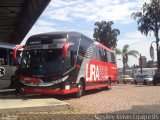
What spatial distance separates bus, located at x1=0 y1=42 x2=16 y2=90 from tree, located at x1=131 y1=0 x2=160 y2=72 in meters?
38.6

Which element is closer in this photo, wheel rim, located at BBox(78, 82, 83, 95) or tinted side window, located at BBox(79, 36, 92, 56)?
wheel rim, located at BBox(78, 82, 83, 95)

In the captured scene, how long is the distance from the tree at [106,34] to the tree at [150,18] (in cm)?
1972

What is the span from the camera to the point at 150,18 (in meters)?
58.2

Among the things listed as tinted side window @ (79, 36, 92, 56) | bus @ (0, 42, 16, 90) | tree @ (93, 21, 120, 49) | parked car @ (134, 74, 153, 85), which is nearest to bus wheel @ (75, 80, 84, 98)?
tinted side window @ (79, 36, 92, 56)

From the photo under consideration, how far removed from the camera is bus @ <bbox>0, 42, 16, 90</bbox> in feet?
65.5

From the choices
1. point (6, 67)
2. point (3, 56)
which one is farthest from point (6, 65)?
point (3, 56)

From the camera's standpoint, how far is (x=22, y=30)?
3659 centimetres

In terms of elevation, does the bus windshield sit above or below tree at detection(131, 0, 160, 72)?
below

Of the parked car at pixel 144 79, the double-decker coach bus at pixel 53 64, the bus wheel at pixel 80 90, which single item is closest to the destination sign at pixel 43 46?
the double-decker coach bus at pixel 53 64

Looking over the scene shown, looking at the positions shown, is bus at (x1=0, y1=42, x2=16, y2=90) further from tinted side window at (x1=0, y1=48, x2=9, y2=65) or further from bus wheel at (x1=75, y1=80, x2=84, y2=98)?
bus wheel at (x1=75, y1=80, x2=84, y2=98)

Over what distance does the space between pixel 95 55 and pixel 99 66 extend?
1.38 meters

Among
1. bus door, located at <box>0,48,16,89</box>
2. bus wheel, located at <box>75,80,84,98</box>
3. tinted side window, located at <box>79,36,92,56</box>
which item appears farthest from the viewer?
tinted side window, located at <box>79,36,92,56</box>

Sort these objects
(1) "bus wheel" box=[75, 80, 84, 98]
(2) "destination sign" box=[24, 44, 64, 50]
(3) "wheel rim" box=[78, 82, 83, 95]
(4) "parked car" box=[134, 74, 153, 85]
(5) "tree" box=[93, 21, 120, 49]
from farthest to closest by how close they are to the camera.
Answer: (5) "tree" box=[93, 21, 120, 49]
(4) "parked car" box=[134, 74, 153, 85]
(3) "wheel rim" box=[78, 82, 83, 95]
(1) "bus wheel" box=[75, 80, 84, 98]
(2) "destination sign" box=[24, 44, 64, 50]

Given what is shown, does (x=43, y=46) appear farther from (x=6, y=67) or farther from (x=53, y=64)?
(x=6, y=67)
